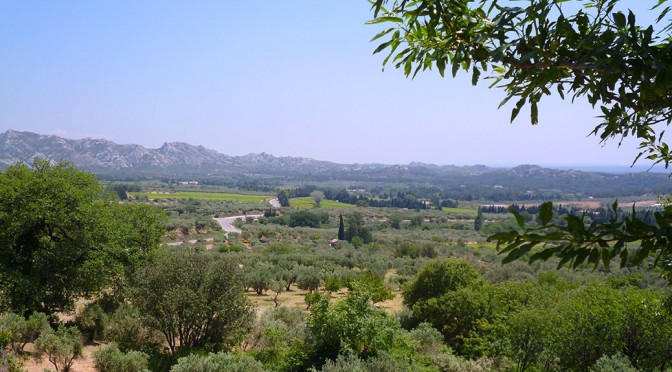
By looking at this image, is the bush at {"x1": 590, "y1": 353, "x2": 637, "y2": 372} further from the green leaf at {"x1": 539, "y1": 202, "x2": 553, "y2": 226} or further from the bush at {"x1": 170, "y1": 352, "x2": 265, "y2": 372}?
the green leaf at {"x1": 539, "y1": 202, "x2": 553, "y2": 226}

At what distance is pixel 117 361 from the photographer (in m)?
9.92

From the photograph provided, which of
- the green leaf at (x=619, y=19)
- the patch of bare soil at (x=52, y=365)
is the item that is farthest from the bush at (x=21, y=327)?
the green leaf at (x=619, y=19)

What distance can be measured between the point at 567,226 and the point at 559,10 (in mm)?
905

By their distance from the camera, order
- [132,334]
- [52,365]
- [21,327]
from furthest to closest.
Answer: [132,334], [21,327], [52,365]

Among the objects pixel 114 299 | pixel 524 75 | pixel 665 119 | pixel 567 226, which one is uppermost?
pixel 524 75

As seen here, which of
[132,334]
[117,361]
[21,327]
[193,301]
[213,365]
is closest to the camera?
[213,365]

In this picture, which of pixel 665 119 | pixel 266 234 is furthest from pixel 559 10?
pixel 266 234

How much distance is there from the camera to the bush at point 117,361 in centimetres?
992

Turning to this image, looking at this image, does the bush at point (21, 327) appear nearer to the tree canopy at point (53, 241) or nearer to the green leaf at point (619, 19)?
the tree canopy at point (53, 241)

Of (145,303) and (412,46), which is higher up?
(412,46)

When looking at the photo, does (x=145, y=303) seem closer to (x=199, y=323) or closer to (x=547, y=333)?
(x=199, y=323)

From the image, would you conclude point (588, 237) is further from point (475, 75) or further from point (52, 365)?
point (52, 365)

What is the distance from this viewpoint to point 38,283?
42.6 feet

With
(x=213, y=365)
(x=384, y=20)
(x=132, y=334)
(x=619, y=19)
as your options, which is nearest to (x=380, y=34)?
(x=384, y=20)
